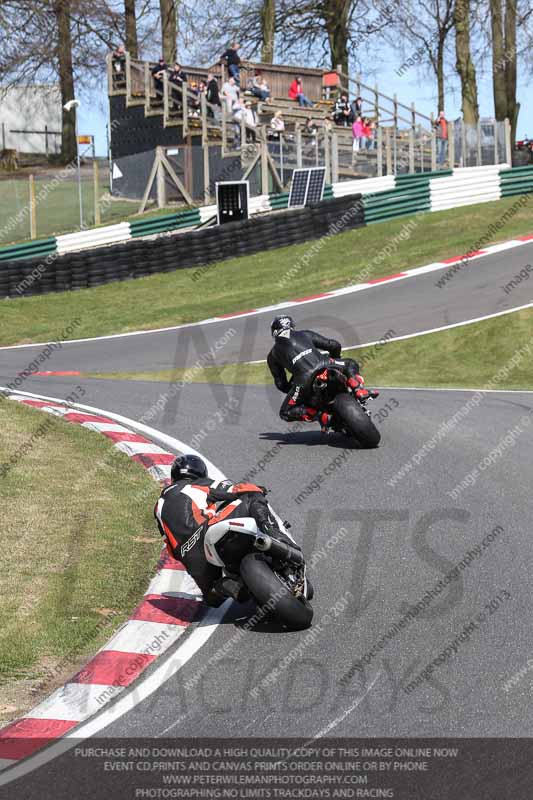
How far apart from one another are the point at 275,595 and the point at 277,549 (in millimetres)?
260

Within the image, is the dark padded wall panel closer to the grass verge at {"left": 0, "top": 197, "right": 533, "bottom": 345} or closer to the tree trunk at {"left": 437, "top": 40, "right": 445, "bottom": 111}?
the grass verge at {"left": 0, "top": 197, "right": 533, "bottom": 345}

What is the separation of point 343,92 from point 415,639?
3505 cm

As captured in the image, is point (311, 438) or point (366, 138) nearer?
point (311, 438)

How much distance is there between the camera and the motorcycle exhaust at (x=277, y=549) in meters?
6.11

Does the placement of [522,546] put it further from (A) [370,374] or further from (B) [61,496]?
(A) [370,374]

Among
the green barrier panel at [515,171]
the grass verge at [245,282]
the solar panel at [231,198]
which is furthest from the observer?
the green barrier panel at [515,171]

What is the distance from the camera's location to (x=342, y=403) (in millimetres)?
11070

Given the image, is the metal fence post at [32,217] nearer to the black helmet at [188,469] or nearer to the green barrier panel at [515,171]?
the green barrier panel at [515,171]

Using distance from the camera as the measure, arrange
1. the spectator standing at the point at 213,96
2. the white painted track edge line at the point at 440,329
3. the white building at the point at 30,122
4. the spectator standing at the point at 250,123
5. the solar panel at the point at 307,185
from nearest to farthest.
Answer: the white painted track edge line at the point at 440,329 → the solar panel at the point at 307,185 → the spectator standing at the point at 250,123 → the spectator standing at the point at 213,96 → the white building at the point at 30,122

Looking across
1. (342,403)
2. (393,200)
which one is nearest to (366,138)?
(393,200)

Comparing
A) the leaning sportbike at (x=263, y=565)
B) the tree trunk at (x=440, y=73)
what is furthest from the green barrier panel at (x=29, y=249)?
the tree trunk at (x=440, y=73)

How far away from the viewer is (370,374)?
18.2 metres

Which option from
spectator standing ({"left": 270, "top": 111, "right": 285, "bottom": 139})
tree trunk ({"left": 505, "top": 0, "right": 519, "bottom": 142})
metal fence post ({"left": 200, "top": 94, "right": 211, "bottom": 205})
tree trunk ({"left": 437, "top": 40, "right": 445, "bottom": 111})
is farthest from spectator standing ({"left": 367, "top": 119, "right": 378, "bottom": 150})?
tree trunk ({"left": 437, "top": 40, "right": 445, "bottom": 111})

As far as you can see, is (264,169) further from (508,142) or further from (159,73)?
(508,142)
